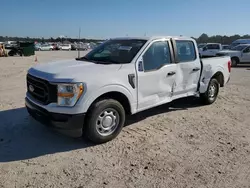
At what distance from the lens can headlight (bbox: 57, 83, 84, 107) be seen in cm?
371

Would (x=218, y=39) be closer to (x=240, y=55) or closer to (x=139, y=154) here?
(x=240, y=55)

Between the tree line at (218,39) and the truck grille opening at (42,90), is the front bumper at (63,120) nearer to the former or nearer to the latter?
the truck grille opening at (42,90)

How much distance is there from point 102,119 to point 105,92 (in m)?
0.47

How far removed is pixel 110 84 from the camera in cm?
406

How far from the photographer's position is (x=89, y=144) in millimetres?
4199

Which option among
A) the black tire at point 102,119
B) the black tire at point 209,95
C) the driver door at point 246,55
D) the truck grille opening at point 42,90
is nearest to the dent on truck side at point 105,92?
the black tire at point 102,119

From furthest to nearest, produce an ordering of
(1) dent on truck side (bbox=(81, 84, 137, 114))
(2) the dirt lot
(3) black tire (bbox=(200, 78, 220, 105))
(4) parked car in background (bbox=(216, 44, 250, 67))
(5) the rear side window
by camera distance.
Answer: (5) the rear side window
(4) parked car in background (bbox=(216, 44, 250, 67))
(3) black tire (bbox=(200, 78, 220, 105))
(1) dent on truck side (bbox=(81, 84, 137, 114))
(2) the dirt lot

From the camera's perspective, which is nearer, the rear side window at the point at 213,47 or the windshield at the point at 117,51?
the windshield at the point at 117,51

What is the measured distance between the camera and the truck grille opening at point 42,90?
3.80 meters

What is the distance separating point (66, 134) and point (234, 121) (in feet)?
12.1

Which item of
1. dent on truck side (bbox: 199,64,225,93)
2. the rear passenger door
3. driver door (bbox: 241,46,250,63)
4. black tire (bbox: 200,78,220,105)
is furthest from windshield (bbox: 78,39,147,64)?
driver door (bbox: 241,46,250,63)

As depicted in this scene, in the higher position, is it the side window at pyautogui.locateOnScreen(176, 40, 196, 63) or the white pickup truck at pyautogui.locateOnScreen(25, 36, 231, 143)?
the side window at pyautogui.locateOnScreen(176, 40, 196, 63)

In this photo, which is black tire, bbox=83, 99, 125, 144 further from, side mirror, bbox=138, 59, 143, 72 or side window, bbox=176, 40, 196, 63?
side window, bbox=176, 40, 196, 63

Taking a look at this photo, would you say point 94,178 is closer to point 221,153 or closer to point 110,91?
point 110,91
